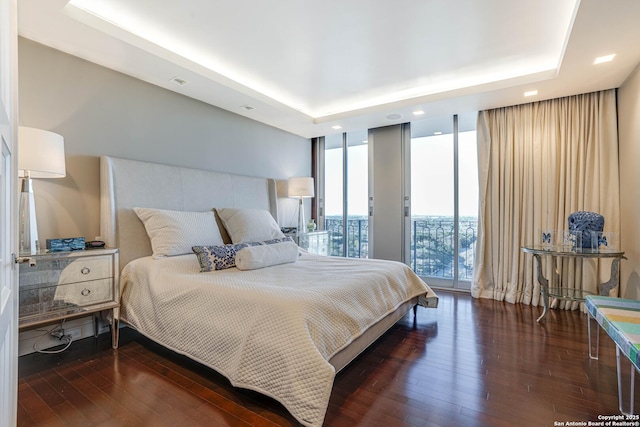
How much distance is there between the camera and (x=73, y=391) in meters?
1.94

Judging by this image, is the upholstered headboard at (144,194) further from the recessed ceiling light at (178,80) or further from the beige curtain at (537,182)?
the beige curtain at (537,182)

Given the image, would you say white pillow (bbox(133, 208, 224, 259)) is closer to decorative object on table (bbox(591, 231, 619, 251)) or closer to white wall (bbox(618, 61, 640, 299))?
decorative object on table (bbox(591, 231, 619, 251))

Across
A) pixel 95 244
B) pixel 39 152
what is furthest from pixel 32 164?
pixel 95 244

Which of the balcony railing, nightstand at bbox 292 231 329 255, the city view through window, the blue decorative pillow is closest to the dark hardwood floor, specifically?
the blue decorative pillow

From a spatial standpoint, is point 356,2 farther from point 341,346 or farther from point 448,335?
point 448,335

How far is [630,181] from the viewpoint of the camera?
9.81 ft

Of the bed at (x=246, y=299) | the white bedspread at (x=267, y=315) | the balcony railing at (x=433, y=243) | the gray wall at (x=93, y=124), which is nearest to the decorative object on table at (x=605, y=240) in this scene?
the balcony railing at (x=433, y=243)

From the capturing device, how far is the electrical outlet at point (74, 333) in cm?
264

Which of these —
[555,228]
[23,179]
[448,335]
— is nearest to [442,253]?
[555,228]

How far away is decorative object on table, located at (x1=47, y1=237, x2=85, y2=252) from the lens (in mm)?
2334

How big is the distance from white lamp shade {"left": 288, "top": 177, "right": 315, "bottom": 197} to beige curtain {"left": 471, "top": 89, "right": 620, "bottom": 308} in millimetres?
Result: 2329

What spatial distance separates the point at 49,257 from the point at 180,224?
0.97 metres

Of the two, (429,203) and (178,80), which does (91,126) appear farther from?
(429,203)

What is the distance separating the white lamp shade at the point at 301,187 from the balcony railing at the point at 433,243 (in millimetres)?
1050
